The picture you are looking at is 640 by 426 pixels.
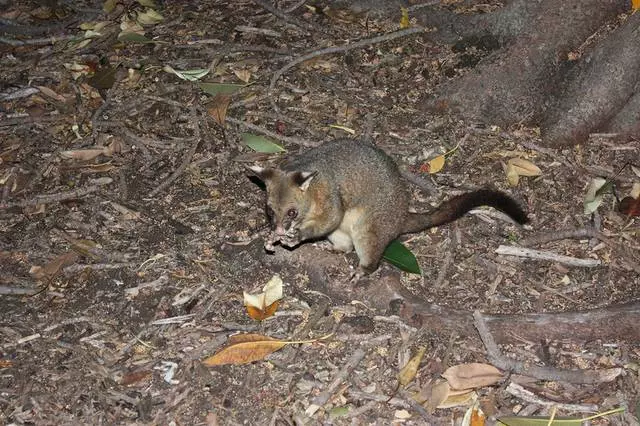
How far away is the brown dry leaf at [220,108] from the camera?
5652mm

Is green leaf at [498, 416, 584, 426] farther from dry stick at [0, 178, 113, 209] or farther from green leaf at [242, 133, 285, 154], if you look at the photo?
dry stick at [0, 178, 113, 209]

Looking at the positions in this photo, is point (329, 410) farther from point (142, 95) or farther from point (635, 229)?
point (142, 95)

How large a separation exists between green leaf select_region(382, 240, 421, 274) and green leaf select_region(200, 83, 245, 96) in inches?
82.1

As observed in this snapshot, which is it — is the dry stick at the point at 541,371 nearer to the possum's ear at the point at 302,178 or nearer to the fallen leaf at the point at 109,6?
the possum's ear at the point at 302,178

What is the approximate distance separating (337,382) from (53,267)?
2.00 meters

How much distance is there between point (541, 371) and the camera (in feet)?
12.9

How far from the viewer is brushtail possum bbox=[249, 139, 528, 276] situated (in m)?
4.37

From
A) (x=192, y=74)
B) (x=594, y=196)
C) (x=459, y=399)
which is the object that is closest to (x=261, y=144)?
(x=192, y=74)

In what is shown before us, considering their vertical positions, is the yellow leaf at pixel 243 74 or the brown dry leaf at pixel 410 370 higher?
the yellow leaf at pixel 243 74

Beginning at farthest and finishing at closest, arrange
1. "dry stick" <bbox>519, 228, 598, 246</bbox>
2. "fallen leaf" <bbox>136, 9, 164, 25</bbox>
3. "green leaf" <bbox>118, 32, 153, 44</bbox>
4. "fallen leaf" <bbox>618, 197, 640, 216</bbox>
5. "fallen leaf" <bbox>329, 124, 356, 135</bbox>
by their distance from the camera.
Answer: "fallen leaf" <bbox>136, 9, 164, 25</bbox> → "green leaf" <bbox>118, 32, 153, 44</bbox> → "fallen leaf" <bbox>329, 124, 356, 135</bbox> → "fallen leaf" <bbox>618, 197, 640, 216</bbox> → "dry stick" <bbox>519, 228, 598, 246</bbox>

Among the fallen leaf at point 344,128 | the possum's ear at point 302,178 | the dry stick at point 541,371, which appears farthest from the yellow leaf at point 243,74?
the dry stick at point 541,371

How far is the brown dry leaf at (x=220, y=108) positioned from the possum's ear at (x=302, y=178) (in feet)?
5.19

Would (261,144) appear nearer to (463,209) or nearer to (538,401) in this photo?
(463,209)

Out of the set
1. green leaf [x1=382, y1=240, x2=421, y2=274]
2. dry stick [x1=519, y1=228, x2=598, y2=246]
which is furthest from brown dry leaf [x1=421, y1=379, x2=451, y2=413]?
dry stick [x1=519, y1=228, x2=598, y2=246]
